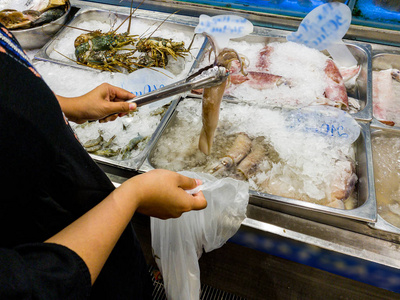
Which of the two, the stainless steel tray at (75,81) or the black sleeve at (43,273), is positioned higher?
the black sleeve at (43,273)

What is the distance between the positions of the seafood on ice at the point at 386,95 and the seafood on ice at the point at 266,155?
1.57 ft

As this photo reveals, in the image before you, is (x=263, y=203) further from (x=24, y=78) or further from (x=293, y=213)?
(x=24, y=78)

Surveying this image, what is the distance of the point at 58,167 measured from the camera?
2.94 feet

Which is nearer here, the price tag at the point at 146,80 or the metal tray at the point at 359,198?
the metal tray at the point at 359,198

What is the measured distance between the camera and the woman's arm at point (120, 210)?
816mm

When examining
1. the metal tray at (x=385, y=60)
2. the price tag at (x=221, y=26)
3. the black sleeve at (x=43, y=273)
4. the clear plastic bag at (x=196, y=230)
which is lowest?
the clear plastic bag at (x=196, y=230)

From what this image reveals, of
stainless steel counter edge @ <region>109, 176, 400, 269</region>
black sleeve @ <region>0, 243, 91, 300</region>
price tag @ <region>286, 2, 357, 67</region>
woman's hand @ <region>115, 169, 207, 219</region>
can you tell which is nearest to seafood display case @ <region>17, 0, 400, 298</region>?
stainless steel counter edge @ <region>109, 176, 400, 269</region>

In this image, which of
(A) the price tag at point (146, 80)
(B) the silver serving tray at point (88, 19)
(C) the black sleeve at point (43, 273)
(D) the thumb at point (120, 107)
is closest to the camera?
(C) the black sleeve at point (43, 273)

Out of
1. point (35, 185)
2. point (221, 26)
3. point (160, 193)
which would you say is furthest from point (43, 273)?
point (221, 26)

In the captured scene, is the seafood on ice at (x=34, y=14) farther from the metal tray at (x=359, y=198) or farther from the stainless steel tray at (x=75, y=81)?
the metal tray at (x=359, y=198)

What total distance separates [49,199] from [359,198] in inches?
65.6

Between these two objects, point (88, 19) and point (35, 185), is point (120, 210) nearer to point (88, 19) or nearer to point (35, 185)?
point (35, 185)

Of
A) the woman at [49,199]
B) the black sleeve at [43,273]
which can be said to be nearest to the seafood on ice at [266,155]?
the woman at [49,199]

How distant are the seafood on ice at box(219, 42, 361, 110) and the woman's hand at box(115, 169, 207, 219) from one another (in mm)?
1184
